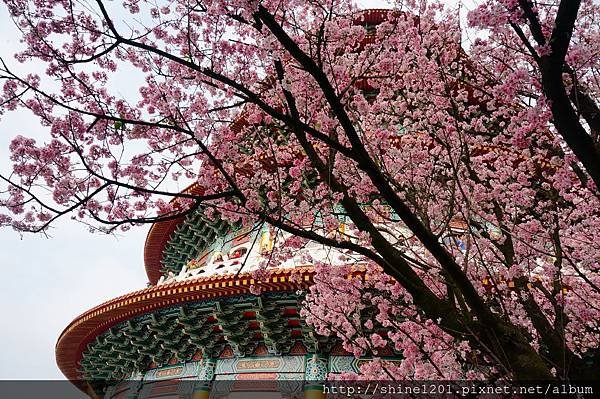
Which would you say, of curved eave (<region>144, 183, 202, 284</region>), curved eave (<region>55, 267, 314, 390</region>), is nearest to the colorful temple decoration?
curved eave (<region>55, 267, 314, 390</region>)

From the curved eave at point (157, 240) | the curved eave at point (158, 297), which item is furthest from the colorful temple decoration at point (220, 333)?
the curved eave at point (157, 240)

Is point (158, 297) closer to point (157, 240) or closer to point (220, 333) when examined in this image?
point (220, 333)

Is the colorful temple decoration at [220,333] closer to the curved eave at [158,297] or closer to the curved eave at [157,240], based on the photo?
the curved eave at [158,297]

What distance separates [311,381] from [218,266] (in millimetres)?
3001

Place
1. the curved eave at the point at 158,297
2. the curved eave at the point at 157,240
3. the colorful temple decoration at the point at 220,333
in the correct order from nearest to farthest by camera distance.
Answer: the curved eave at the point at 158,297 < the colorful temple decoration at the point at 220,333 < the curved eave at the point at 157,240

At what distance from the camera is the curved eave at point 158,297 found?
8.05 metres

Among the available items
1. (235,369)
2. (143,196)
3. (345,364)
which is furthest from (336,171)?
(235,369)

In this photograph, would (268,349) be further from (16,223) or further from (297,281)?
(16,223)

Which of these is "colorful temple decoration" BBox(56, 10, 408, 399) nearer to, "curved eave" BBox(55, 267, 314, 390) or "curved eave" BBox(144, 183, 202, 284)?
"curved eave" BBox(55, 267, 314, 390)

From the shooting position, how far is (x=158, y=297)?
9367 mm

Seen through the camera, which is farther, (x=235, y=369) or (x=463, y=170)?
(x=235, y=369)

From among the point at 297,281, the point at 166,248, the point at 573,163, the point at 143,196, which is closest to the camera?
the point at 573,163

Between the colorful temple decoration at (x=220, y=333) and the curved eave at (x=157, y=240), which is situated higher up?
the curved eave at (x=157, y=240)

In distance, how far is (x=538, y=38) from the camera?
8.41 ft
